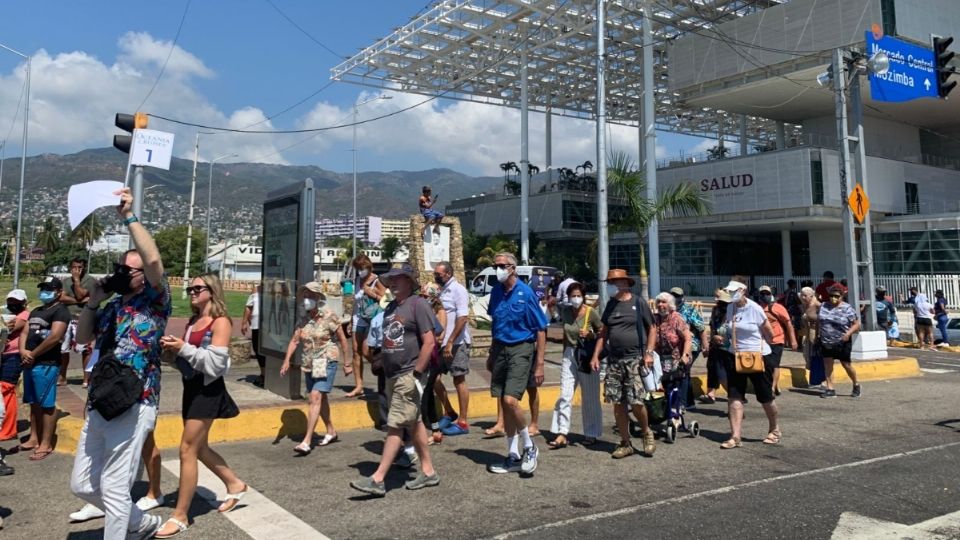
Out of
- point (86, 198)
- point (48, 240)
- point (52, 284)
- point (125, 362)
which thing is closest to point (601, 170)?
point (52, 284)

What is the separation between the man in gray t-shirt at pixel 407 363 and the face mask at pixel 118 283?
1906 millimetres

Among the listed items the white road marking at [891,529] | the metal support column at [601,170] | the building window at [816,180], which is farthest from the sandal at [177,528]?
the building window at [816,180]

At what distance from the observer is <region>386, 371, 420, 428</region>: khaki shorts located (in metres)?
4.79

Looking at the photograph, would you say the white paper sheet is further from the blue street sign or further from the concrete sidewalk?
the blue street sign

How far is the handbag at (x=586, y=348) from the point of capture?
6348 mm

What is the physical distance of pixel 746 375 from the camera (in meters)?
6.54

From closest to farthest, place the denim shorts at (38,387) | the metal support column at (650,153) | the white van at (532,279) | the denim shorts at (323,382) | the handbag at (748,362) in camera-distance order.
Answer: the denim shorts at (38,387) → the denim shorts at (323,382) → the handbag at (748,362) → the white van at (532,279) → the metal support column at (650,153)

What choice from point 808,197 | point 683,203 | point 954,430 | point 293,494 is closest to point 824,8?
point 808,197

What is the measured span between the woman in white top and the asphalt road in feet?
0.69

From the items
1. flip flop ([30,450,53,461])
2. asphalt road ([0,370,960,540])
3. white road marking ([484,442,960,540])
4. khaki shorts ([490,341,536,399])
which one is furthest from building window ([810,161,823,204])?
flip flop ([30,450,53,461])

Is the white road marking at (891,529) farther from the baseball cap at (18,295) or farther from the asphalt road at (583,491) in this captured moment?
the baseball cap at (18,295)

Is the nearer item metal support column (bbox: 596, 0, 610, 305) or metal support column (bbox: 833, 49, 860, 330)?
metal support column (bbox: 596, 0, 610, 305)

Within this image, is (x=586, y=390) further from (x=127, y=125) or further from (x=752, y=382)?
(x=127, y=125)

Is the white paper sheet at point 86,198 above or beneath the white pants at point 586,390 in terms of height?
above
